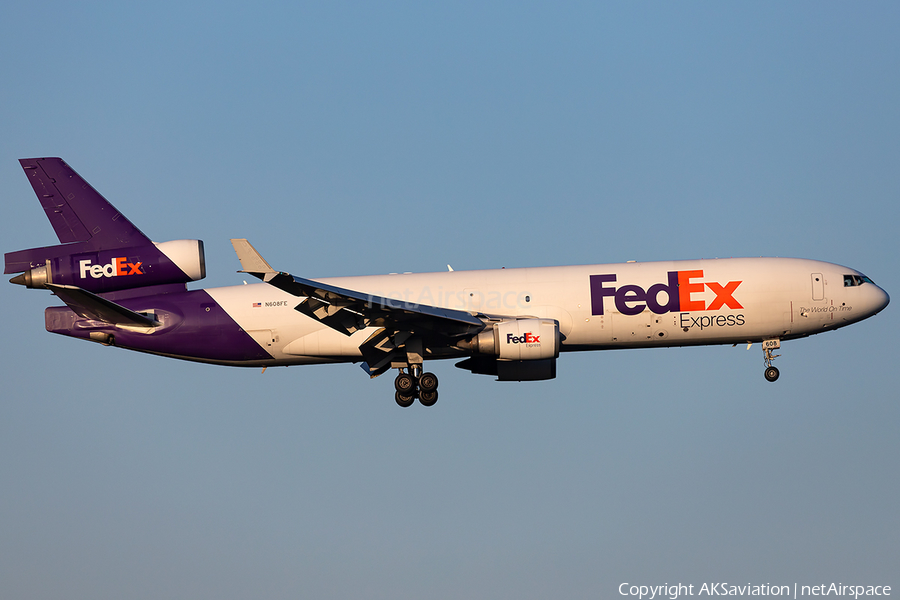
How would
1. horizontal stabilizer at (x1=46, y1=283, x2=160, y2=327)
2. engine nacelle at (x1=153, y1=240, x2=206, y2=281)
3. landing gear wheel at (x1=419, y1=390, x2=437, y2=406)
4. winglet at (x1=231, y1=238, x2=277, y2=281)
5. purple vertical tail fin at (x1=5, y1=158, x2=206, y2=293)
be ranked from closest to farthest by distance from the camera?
winglet at (x1=231, y1=238, x2=277, y2=281) < horizontal stabilizer at (x1=46, y1=283, x2=160, y2=327) < landing gear wheel at (x1=419, y1=390, x2=437, y2=406) < purple vertical tail fin at (x1=5, y1=158, x2=206, y2=293) < engine nacelle at (x1=153, y1=240, x2=206, y2=281)

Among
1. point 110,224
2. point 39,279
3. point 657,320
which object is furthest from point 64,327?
point 657,320

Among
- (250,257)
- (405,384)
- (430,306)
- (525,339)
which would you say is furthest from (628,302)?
(250,257)

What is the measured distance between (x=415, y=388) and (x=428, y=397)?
2.26ft

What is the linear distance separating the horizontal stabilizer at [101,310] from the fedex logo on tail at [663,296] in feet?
56.9

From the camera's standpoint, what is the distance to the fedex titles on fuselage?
129ft

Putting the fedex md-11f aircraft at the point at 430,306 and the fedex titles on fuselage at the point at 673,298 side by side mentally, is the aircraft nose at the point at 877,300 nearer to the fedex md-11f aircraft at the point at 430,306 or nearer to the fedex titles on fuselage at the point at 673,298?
the fedex md-11f aircraft at the point at 430,306

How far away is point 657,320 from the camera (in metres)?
39.4

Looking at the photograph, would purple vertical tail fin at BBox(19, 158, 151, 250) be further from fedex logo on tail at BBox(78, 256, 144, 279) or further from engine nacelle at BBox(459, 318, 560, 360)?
engine nacelle at BBox(459, 318, 560, 360)

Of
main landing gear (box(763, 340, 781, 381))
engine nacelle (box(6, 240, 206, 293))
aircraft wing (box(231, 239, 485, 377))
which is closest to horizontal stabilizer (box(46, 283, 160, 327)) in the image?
engine nacelle (box(6, 240, 206, 293))

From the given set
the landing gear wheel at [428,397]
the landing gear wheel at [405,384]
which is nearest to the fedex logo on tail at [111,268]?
the landing gear wheel at [405,384]

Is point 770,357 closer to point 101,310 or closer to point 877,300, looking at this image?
point 877,300

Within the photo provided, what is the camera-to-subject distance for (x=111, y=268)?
41.2m

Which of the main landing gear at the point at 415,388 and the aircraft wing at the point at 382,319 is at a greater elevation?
the aircraft wing at the point at 382,319

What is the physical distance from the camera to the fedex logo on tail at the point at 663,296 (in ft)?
129
